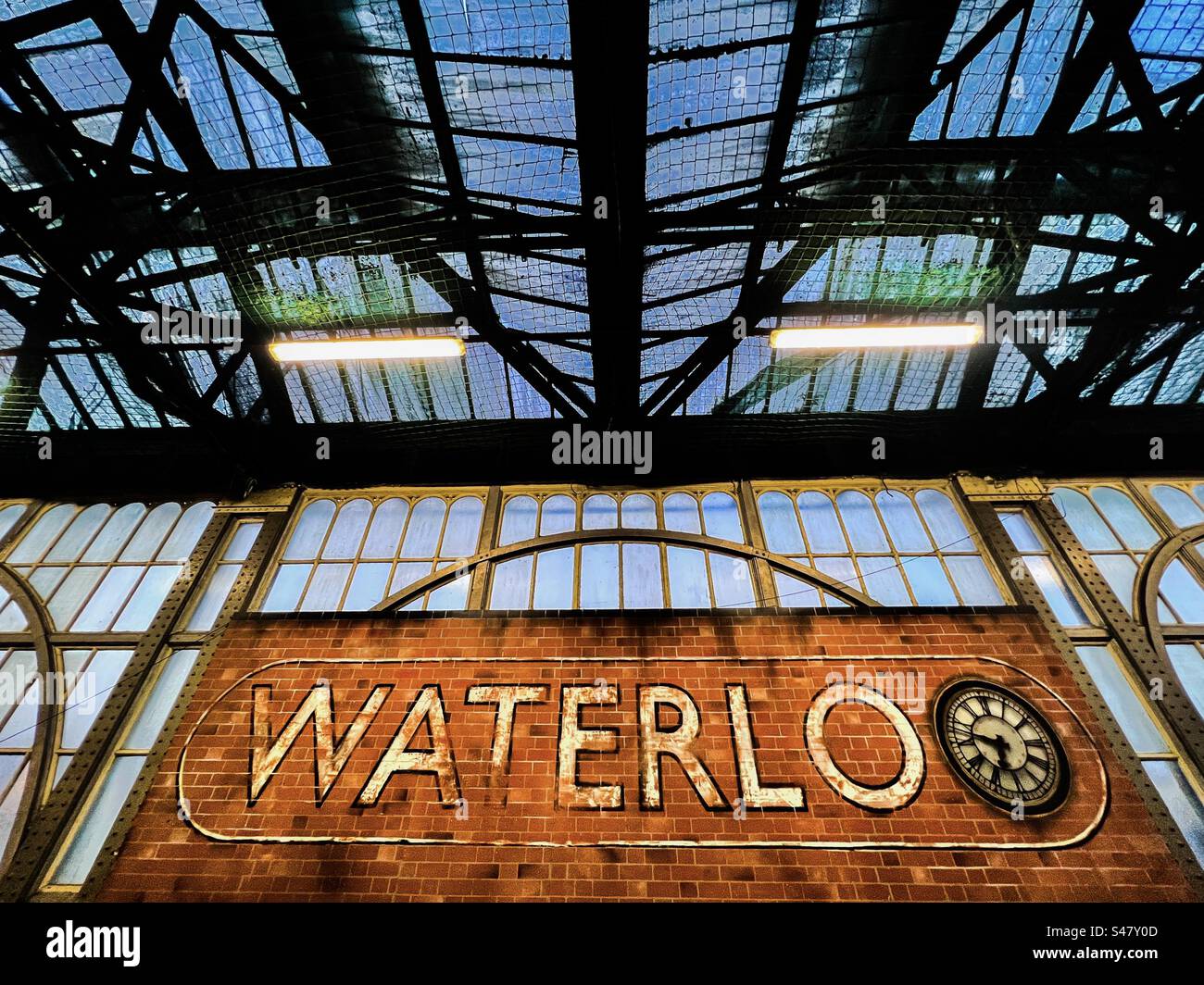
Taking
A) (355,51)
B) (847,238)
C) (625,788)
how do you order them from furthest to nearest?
(847,238) < (625,788) < (355,51)

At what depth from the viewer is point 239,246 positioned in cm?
496

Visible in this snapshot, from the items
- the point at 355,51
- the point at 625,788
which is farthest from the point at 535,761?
the point at 355,51

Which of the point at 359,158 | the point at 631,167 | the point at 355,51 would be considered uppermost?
the point at 359,158

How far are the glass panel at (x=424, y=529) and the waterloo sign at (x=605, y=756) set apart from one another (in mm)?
1368

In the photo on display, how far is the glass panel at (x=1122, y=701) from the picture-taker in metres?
4.73

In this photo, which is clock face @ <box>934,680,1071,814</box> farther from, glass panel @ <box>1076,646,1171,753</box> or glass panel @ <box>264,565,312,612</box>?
glass panel @ <box>264,565,312,612</box>

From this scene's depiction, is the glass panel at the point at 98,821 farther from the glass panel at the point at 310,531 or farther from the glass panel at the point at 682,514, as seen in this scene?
the glass panel at the point at 682,514

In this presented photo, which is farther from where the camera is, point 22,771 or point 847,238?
point 847,238

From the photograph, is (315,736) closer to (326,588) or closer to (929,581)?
(326,588)

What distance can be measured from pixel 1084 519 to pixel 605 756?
5656 mm

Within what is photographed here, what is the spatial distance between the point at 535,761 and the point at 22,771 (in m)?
4.31

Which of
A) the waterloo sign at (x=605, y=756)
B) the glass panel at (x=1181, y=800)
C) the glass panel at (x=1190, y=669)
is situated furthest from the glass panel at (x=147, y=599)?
the glass panel at (x=1190, y=669)

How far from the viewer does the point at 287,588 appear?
5.87 meters
